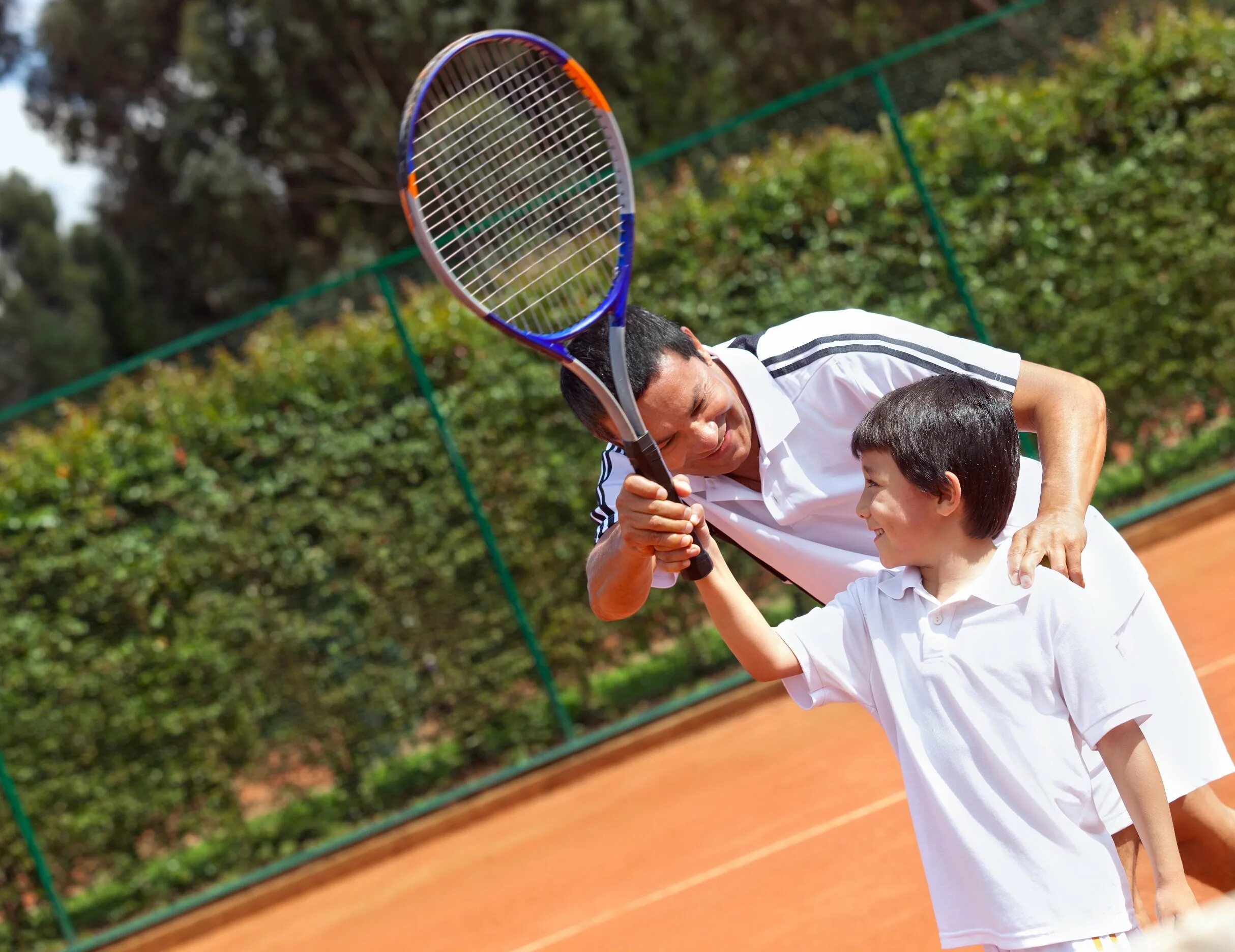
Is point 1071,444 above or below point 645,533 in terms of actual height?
below

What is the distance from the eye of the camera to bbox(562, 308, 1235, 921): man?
2.32 m

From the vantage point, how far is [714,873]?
4.60 metres

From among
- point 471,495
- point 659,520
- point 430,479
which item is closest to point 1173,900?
point 659,520

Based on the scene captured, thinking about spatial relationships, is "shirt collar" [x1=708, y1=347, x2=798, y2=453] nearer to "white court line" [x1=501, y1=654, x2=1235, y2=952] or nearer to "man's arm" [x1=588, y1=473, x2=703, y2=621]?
"man's arm" [x1=588, y1=473, x2=703, y2=621]

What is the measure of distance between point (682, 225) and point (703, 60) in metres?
16.9

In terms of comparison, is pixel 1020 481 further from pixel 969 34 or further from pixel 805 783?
pixel 969 34

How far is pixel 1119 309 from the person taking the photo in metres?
7.38

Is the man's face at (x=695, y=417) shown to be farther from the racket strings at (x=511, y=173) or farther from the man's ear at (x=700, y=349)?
the racket strings at (x=511, y=173)

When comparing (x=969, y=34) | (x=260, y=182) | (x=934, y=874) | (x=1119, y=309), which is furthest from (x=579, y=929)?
(x=260, y=182)

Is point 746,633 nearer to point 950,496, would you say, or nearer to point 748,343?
point 950,496

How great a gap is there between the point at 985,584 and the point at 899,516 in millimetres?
176

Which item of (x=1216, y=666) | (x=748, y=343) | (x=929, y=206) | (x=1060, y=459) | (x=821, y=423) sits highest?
(x=929, y=206)

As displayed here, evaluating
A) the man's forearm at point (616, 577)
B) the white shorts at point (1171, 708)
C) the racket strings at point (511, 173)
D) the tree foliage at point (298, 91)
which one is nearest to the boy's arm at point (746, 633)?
the man's forearm at point (616, 577)

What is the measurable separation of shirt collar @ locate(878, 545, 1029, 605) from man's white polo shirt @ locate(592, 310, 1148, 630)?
324mm
